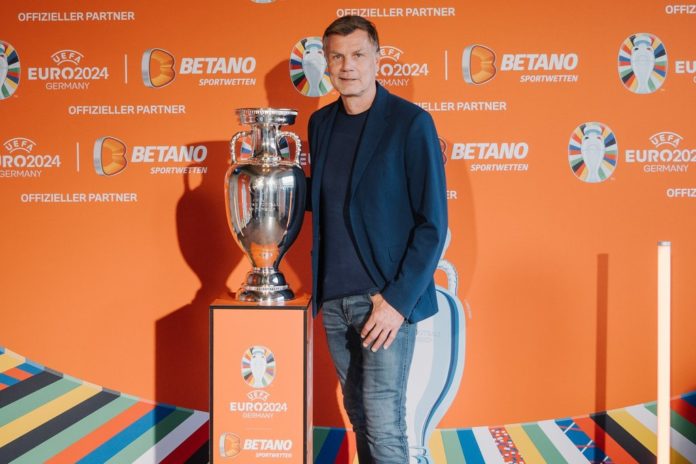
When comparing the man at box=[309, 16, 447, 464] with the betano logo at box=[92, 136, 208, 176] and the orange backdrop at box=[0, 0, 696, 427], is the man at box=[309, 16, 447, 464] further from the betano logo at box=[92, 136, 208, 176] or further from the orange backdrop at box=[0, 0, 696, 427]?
the betano logo at box=[92, 136, 208, 176]

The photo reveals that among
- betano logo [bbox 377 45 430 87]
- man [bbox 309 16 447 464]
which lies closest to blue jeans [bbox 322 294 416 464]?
man [bbox 309 16 447 464]

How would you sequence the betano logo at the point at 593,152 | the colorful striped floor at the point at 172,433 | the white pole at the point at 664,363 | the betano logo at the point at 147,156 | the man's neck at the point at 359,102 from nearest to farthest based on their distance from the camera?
the white pole at the point at 664,363
the man's neck at the point at 359,102
the colorful striped floor at the point at 172,433
the betano logo at the point at 593,152
the betano logo at the point at 147,156

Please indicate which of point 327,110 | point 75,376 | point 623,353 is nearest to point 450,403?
point 623,353

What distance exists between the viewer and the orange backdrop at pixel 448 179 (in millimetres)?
2467

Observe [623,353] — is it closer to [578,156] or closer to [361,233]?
[578,156]

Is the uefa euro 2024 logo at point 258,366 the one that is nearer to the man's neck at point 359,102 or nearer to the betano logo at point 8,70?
the man's neck at point 359,102

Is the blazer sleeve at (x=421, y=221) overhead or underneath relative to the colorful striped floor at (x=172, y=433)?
overhead

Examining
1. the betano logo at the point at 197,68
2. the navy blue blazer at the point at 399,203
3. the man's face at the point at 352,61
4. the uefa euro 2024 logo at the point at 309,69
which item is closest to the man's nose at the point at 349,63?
the man's face at the point at 352,61

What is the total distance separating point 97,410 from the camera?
260 cm

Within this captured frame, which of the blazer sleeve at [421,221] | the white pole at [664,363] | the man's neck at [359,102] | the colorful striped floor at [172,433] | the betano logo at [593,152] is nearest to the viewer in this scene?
the white pole at [664,363]

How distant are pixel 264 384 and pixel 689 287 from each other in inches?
65.3

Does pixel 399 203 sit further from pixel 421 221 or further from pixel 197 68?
pixel 197 68

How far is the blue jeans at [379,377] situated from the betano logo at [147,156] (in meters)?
1.08

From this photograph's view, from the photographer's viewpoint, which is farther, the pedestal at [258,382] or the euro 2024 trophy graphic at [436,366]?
the euro 2024 trophy graphic at [436,366]
